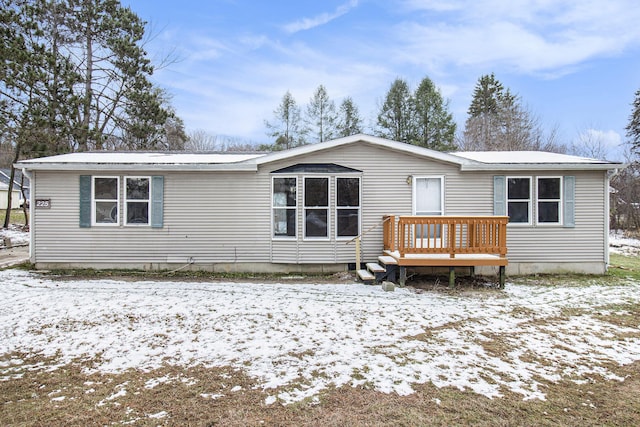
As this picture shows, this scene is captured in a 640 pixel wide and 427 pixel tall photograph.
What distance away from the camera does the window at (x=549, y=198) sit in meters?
8.68

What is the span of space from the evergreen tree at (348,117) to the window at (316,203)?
678 inches

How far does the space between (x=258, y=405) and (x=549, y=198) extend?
8.59 meters

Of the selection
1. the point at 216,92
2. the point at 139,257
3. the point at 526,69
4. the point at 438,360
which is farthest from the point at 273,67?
the point at 438,360

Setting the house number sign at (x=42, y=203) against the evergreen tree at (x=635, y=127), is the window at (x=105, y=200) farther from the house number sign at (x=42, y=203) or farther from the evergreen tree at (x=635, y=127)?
the evergreen tree at (x=635, y=127)

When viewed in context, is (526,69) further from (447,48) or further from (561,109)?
(447,48)

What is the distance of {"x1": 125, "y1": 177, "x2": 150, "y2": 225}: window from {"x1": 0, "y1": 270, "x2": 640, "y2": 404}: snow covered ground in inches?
85.5

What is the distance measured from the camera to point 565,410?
294cm

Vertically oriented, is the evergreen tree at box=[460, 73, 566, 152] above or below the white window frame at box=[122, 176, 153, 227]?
above

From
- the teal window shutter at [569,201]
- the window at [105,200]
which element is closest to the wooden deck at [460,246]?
the teal window shutter at [569,201]

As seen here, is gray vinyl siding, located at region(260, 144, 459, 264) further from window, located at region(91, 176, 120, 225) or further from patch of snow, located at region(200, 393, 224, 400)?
patch of snow, located at region(200, 393, 224, 400)

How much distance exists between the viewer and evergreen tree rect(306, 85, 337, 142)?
25391 millimetres

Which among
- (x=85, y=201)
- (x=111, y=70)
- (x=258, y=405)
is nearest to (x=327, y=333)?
(x=258, y=405)

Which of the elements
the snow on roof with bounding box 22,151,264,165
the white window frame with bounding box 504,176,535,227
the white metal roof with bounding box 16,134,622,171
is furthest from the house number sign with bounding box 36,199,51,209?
the white window frame with bounding box 504,176,535,227

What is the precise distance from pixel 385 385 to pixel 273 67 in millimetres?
21770
